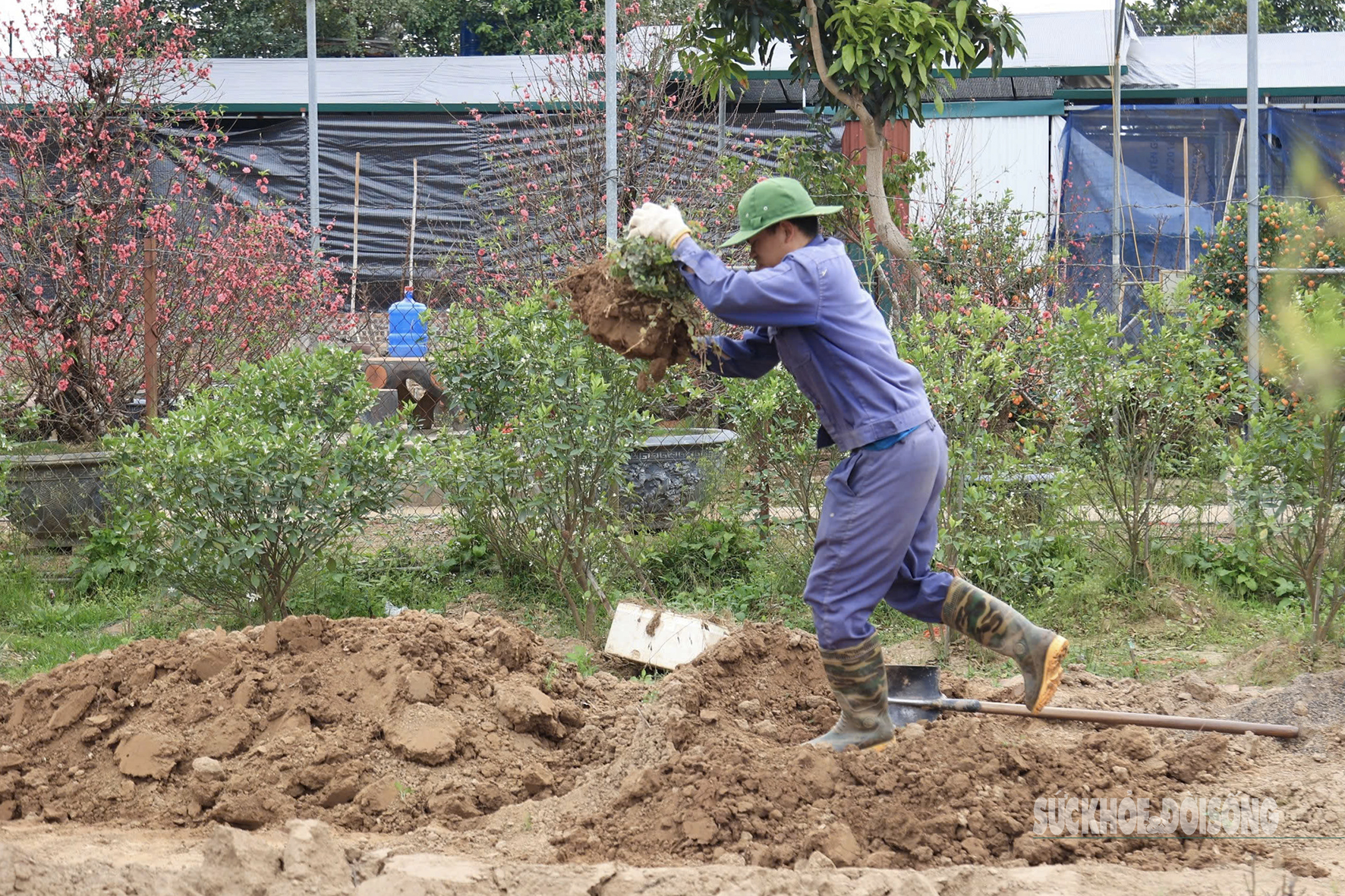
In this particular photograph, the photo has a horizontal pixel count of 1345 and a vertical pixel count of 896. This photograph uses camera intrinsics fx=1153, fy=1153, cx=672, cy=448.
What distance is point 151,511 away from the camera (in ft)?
18.3

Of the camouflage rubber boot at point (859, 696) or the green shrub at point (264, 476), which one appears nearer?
the camouflage rubber boot at point (859, 696)

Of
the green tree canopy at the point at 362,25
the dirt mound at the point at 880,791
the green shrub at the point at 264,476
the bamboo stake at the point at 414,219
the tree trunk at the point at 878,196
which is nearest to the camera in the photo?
the dirt mound at the point at 880,791

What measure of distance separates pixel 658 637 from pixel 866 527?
1.73 meters

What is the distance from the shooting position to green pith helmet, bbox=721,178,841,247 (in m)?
3.89

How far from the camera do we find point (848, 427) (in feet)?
12.8

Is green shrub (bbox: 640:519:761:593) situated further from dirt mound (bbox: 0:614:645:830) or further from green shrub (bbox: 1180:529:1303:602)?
green shrub (bbox: 1180:529:1303:602)

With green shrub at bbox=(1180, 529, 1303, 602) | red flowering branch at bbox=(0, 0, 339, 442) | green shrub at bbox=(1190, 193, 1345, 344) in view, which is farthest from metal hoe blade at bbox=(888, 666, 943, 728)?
red flowering branch at bbox=(0, 0, 339, 442)

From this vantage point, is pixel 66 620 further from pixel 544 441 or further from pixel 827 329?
pixel 827 329

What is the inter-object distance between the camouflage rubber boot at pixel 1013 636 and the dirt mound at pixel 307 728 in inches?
55.0

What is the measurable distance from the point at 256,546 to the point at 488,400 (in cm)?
149

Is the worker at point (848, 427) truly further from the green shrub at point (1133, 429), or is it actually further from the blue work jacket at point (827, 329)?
the green shrub at point (1133, 429)

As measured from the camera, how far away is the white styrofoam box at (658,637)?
17.2 feet

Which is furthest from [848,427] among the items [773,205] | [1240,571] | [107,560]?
[107,560]

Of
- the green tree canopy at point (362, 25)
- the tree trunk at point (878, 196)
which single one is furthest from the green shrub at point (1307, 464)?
the green tree canopy at point (362, 25)
